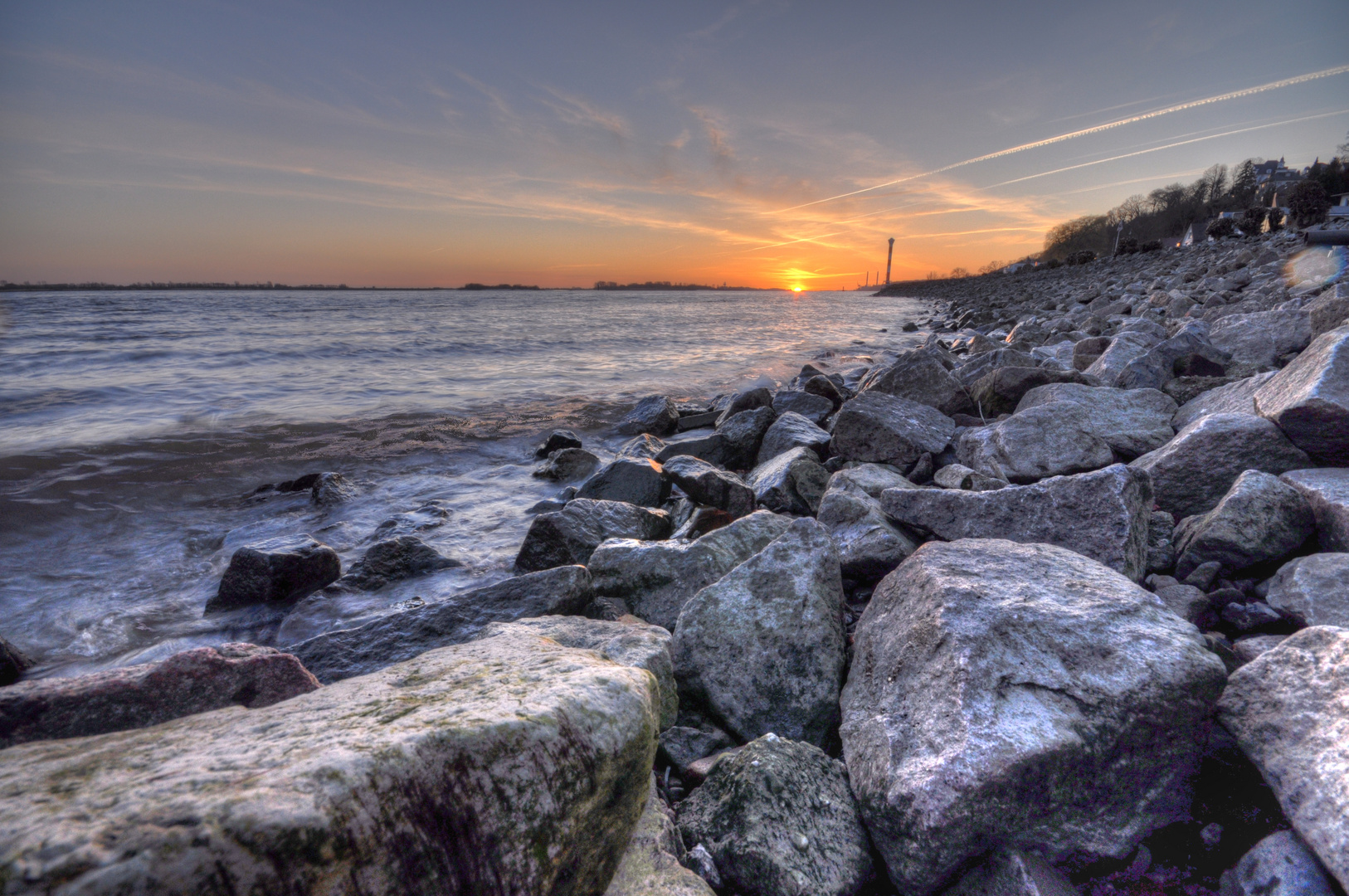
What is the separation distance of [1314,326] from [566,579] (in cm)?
565

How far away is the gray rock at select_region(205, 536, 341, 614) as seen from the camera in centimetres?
386

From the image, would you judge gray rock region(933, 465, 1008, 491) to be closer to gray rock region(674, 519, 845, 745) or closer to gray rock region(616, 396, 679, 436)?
gray rock region(674, 519, 845, 745)

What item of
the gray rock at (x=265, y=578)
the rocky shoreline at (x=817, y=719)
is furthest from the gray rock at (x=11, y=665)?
the gray rock at (x=265, y=578)

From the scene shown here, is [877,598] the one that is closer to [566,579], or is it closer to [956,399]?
[566,579]

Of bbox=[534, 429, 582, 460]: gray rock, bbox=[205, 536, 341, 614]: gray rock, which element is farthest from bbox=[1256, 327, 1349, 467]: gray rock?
bbox=[534, 429, 582, 460]: gray rock

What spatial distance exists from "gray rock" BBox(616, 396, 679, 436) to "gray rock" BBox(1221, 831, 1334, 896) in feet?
24.0

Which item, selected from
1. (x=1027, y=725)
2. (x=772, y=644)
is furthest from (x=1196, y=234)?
(x=1027, y=725)

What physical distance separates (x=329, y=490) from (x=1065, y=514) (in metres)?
6.26

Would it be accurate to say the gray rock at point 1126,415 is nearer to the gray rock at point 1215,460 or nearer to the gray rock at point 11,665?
the gray rock at point 1215,460

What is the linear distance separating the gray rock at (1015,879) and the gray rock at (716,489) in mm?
2843

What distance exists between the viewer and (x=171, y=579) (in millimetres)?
4305

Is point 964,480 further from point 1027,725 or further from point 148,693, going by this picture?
point 148,693

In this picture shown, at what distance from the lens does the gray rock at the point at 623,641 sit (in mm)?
2047

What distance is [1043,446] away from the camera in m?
3.57
